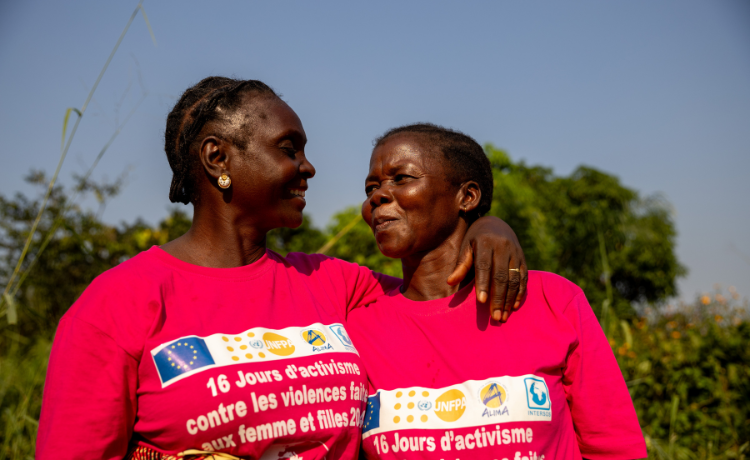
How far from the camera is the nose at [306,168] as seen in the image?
2.19 meters

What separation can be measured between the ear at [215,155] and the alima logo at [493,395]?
4.05 ft

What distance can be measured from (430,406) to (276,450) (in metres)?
0.56

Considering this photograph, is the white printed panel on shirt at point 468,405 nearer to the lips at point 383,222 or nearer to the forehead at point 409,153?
the lips at point 383,222

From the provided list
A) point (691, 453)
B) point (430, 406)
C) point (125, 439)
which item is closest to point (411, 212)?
point (430, 406)

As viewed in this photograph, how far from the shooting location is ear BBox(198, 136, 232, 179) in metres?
2.07

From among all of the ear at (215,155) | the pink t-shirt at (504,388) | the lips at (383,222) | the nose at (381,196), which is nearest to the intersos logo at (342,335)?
the pink t-shirt at (504,388)

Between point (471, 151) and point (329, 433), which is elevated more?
point (471, 151)

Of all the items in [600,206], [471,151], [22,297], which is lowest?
[471,151]

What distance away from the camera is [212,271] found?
1975mm

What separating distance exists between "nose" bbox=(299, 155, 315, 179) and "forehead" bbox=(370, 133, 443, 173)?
378 mm

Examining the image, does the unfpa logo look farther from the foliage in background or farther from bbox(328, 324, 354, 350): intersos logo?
the foliage in background

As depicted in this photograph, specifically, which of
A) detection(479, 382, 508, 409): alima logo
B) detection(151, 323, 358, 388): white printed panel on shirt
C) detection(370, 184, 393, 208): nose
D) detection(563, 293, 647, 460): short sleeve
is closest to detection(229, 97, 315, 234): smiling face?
detection(370, 184, 393, 208): nose

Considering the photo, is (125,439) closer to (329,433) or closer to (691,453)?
(329,433)

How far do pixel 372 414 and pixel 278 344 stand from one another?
48 cm
